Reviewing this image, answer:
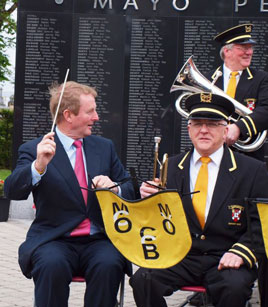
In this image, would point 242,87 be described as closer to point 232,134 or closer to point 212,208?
point 232,134

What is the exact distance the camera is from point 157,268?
14.4 ft

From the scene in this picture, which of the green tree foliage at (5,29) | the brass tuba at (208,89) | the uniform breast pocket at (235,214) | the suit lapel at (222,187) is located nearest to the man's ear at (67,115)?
the suit lapel at (222,187)

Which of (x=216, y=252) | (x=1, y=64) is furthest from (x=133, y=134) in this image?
(x=1, y=64)

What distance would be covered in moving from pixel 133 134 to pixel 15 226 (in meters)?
2.17

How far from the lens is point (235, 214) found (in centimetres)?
468

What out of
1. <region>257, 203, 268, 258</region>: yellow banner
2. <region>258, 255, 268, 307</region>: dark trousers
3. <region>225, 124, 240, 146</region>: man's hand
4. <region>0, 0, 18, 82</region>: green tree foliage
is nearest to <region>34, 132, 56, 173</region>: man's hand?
<region>257, 203, 268, 258</region>: yellow banner

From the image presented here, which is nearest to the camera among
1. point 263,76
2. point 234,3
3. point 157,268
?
point 157,268

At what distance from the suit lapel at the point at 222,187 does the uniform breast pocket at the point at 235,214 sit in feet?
0.20

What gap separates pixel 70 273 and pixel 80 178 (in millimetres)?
688

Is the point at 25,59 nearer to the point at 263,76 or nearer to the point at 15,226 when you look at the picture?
the point at 15,226

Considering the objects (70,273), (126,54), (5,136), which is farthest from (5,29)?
(70,273)

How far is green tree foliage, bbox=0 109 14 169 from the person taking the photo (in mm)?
18547

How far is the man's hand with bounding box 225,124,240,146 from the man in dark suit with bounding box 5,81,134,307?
1.18 metres

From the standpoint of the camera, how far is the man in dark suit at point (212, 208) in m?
4.54
